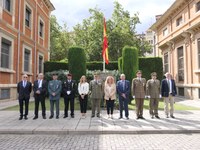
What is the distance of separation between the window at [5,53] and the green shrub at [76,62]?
485 cm

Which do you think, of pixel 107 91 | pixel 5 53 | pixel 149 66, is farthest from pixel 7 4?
pixel 149 66

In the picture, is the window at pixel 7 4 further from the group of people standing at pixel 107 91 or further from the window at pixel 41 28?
the group of people standing at pixel 107 91

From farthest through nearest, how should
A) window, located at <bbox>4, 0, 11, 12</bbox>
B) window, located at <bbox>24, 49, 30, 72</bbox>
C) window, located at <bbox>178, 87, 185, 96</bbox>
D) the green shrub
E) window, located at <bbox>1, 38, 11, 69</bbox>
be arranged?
window, located at <bbox>178, 87, 185, 96</bbox>, window, located at <bbox>24, 49, 30, 72</bbox>, window, located at <bbox>4, 0, 11, 12</bbox>, window, located at <bbox>1, 38, 11, 69</bbox>, the green shrub

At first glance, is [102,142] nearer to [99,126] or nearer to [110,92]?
[99,126]

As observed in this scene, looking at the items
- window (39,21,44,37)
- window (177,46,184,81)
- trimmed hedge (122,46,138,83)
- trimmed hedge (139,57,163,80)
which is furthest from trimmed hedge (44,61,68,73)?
window (177,46,184,81)

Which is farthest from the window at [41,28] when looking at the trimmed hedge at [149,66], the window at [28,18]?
the trimmed hedge at [149,66]

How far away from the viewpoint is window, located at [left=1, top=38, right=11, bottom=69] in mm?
15266

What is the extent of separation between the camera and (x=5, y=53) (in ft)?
51.6

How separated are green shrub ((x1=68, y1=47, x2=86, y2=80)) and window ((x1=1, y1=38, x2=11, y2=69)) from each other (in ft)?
15.9

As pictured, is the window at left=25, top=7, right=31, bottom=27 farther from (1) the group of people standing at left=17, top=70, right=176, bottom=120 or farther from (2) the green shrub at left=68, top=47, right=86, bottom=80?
(1) the group of people standing at left=17, top=70, right=176, bottom=120

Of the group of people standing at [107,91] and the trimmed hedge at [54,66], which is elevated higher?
the trimmed hedge at [54,66]

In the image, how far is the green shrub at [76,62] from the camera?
13.7 metres

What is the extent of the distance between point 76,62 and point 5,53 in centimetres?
548

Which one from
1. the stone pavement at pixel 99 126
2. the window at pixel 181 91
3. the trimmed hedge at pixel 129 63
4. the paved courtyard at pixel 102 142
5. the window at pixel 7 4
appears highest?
the window at pixel 7 4
